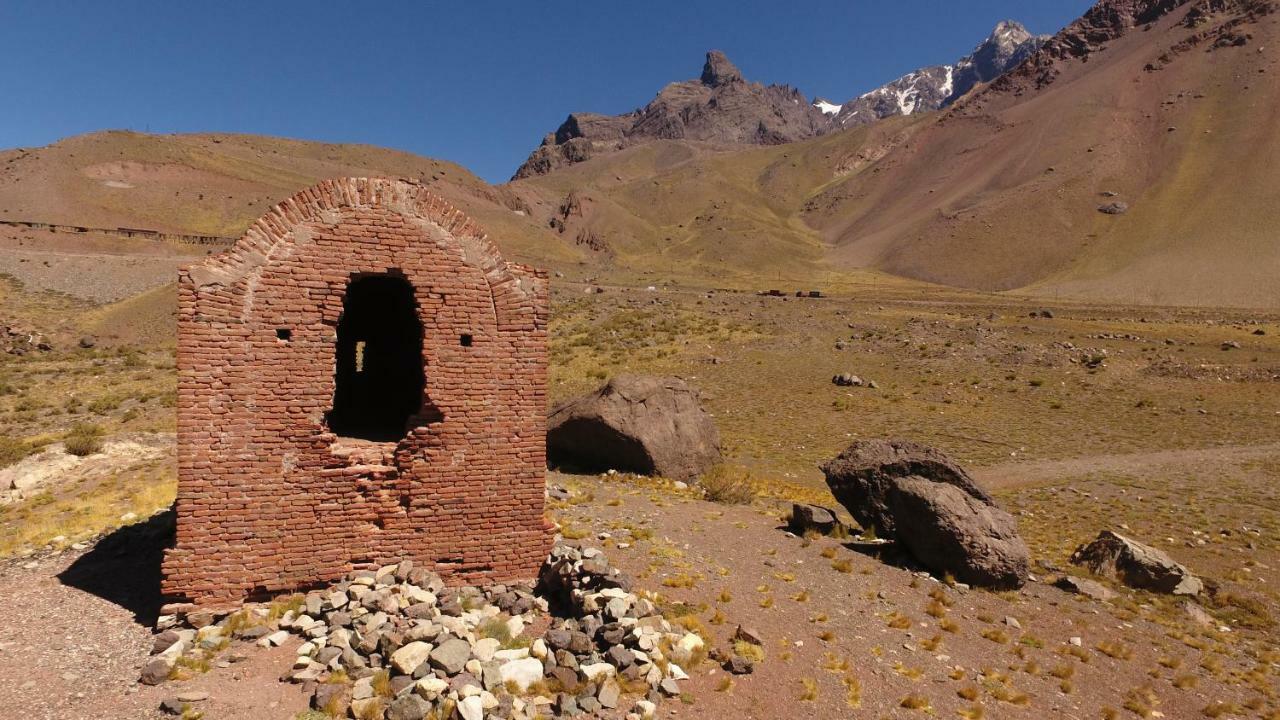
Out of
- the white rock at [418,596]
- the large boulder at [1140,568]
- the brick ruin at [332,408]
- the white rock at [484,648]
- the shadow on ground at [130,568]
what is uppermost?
the brick ruin at [332,408]

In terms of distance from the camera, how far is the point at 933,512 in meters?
12.1

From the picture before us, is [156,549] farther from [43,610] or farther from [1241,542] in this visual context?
[1241,542]

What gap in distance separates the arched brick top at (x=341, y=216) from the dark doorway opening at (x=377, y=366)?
3788mm

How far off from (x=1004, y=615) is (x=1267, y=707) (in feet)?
10.7

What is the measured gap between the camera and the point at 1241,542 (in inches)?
615

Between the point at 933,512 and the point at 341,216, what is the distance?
36.7 feet

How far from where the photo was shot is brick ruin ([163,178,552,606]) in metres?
8.41

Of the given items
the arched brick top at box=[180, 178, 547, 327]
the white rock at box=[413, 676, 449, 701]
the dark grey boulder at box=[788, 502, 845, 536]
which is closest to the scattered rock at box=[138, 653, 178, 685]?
the white rock at box=[413, 676, 449, 701]

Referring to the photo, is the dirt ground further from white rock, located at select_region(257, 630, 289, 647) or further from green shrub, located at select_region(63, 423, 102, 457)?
green shrub, located at select_region(63, 423, 102, 457)

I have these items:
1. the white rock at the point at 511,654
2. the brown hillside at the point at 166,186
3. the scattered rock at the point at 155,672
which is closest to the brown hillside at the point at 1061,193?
the brown hillside at the point at 166,186

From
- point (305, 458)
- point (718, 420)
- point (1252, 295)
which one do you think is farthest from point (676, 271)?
point (305, 458)

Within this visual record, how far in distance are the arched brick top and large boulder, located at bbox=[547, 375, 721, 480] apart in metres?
8.19

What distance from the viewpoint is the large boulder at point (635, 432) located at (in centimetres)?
1759

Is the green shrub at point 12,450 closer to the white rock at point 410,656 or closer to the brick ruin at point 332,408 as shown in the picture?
the brick ruin at point 332,408
